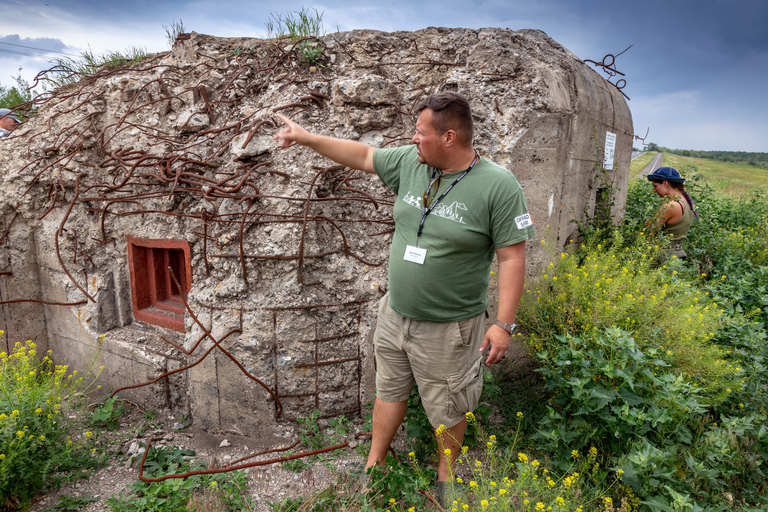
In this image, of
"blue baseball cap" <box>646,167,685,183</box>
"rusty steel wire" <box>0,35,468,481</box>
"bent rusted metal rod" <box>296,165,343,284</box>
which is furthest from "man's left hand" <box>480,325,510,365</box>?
"blue baseball cap" <box>646,167,685,183</box>

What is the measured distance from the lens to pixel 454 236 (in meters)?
2.14

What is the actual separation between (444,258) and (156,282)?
10.2 feet

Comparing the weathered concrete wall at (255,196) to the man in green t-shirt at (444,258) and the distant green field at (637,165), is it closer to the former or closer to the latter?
the man in green t-shirt at (444,258)

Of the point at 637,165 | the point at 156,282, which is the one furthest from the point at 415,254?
the point at 637,165

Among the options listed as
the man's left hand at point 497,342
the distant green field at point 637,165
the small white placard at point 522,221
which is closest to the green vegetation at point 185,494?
the man's left hand at point 497,342

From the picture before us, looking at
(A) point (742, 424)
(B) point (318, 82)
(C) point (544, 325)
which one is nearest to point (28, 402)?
(B) point (318, 82)

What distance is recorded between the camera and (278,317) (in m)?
3.21

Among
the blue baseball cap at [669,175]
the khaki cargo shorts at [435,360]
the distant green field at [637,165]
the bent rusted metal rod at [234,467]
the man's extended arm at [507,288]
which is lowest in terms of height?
the bent rusted metal rod at [234,467]

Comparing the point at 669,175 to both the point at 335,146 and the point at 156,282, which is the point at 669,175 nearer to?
the point at 335,146

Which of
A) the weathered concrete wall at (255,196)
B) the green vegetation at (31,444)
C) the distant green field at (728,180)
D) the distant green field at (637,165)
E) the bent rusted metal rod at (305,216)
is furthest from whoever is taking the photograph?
the distant green field at (637,165)

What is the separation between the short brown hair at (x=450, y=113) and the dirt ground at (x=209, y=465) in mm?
2102

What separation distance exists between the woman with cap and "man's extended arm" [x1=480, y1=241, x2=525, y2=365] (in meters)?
3.49

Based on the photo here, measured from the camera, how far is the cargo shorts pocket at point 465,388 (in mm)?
2352

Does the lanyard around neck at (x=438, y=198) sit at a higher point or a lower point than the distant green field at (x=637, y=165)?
lower
